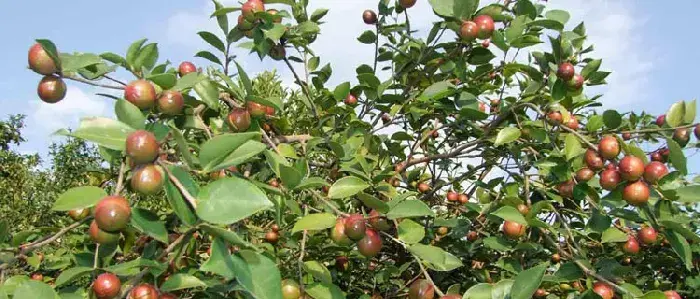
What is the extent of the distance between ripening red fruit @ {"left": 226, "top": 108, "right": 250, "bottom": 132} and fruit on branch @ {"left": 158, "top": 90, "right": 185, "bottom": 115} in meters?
0.36

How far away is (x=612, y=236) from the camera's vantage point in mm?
2139

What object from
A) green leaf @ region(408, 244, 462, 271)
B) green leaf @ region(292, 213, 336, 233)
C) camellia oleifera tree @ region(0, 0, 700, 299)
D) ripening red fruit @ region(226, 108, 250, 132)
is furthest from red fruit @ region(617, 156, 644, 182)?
ripening red fruit @ region(226, 108, 250, 132)

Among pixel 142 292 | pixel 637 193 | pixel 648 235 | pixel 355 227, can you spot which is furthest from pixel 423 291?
pixel 648 235

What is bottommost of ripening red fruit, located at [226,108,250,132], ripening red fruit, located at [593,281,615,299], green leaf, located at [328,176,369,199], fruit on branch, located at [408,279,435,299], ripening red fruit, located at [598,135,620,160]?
fruit on branch, located at [408,279,435,299]

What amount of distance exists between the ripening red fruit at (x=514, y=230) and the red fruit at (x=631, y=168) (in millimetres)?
514

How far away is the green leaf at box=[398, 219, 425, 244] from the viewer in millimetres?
1760

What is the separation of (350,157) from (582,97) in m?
1.21

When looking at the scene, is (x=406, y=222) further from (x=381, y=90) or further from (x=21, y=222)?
(x=21, y=222)

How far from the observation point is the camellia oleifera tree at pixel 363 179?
1.26m

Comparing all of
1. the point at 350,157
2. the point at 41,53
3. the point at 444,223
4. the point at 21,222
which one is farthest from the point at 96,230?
the point at 21,222

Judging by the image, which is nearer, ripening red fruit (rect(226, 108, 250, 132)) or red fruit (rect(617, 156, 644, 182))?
red fruit (rect(617, 156, 644, 182))

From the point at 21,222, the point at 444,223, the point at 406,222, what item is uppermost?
the point at 406,222

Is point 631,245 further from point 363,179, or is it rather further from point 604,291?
point 363,179

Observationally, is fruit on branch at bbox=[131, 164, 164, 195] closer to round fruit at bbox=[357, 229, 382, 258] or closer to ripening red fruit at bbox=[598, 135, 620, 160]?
round fruit at bbox=[357, 229, 382, 258]
